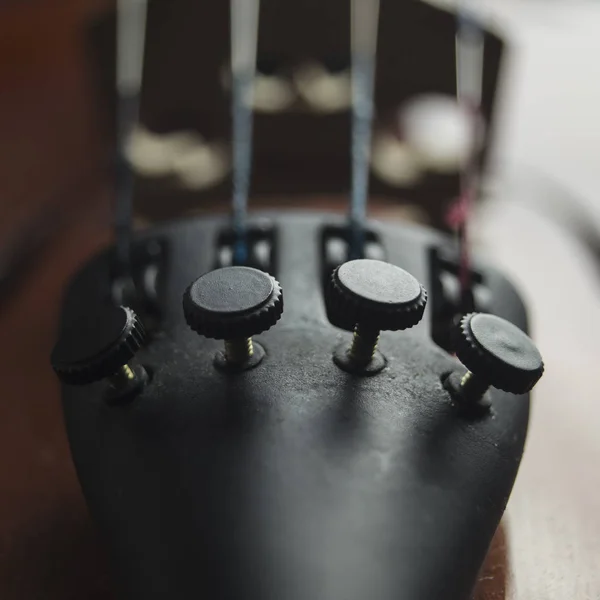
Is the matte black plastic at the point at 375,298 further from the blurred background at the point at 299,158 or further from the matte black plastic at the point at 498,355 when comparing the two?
the blurred background at the point at 299,158

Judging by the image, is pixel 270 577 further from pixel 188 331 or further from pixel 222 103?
pixel 222 103

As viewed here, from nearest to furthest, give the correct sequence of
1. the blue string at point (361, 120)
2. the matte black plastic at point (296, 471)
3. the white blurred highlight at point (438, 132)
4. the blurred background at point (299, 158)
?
the matte black plastic at point (296, 471) < the blurred background at point (299, 158) < the blue string at point (361, 120) < the white blurred highlight at point (438, 132)

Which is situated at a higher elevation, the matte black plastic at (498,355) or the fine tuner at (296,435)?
the matte black plastic at (498,355)

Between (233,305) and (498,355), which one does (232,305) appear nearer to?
(233,305)

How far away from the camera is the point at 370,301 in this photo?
12.2 inches

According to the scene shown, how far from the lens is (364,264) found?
1.10 ft

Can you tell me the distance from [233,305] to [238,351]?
36 millimetres

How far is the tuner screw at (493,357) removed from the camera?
0.31 m

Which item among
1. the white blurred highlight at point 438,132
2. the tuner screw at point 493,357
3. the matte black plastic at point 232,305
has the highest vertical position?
the matte black plastic at point 232,305

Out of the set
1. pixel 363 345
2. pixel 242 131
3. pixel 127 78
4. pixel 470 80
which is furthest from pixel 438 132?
pixel 363 345

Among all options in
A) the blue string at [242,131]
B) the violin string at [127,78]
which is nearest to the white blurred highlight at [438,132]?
the blue string at [242,131]

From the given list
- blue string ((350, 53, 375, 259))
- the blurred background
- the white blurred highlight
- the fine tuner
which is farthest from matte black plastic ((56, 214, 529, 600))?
the white blurred highlight

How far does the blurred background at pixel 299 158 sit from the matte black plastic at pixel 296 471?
0.39 feet

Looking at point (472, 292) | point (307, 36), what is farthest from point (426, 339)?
point (307, 36)
